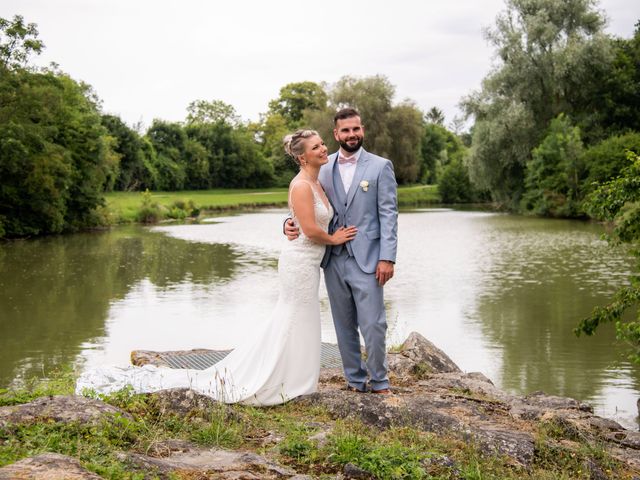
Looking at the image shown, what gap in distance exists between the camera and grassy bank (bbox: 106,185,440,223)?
43.6m

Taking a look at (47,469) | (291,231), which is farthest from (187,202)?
(47,469)

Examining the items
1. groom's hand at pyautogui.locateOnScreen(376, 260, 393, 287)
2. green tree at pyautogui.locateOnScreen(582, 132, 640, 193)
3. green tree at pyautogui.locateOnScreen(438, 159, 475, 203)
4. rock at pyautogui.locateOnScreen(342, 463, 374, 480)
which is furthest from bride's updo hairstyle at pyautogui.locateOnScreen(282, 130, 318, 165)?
green tree at pyautogui.locateOnScreen(438, 159, 475, 203)

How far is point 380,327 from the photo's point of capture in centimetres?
516

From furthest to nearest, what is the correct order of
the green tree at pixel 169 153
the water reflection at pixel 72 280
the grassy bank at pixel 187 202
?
the green tree at pixel 169 153 → the grassy bank at pixel 187 202 → the water reflection at pixel 72 280

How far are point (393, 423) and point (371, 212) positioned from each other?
1.49 meters

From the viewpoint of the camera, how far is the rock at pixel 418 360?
691 cm

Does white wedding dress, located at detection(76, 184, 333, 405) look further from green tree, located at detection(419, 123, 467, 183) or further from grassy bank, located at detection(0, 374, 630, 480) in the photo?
green tree, located at detection(419, 123, 467, 183)

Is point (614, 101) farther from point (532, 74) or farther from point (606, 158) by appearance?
point (606, 158)

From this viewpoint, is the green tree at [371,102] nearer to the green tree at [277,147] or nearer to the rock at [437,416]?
the green tree at [277,147]

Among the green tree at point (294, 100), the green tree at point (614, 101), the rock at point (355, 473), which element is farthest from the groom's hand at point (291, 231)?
the green tree at point (294, 100)

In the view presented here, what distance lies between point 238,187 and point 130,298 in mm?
62890

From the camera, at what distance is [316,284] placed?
5.42 meters

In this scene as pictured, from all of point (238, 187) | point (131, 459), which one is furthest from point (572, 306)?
point (238, 187)

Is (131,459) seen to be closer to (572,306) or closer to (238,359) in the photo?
(238,359)
